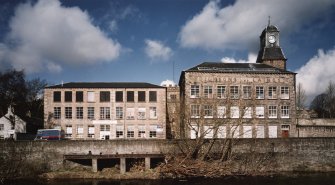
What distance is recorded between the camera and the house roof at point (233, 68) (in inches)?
1644

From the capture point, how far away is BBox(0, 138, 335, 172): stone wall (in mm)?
29797

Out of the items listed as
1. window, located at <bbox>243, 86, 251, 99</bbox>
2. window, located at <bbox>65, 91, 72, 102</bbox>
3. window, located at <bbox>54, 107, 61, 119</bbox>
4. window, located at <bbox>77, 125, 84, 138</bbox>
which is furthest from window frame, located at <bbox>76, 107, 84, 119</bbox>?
window, located at <bbox>243, 86, 251, 99</bbox>

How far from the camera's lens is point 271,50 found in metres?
47.2

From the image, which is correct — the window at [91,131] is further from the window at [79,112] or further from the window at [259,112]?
the window at [259,112]

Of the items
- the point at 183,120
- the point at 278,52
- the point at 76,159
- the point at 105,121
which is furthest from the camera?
the point at 278,52

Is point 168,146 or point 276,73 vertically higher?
point 276,73

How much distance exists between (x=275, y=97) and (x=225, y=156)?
15.0m

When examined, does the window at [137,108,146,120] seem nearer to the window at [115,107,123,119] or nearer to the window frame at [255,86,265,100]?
the window at [115,107,123,119]

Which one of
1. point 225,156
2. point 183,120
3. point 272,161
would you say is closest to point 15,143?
point 183,120

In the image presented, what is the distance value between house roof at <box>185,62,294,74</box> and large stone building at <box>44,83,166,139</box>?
244 inches

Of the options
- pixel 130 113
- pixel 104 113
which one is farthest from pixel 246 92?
pixel 104 113

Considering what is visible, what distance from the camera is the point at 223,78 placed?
137 feet

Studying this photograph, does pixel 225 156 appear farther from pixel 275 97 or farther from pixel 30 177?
pixel 30 177

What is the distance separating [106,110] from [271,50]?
25.9 metres
